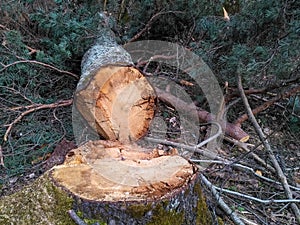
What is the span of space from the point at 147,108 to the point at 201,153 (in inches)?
22.3

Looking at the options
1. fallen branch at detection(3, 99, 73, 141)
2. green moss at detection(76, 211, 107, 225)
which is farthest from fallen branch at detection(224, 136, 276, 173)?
fallen branch at detection(3, 99, 73, 141)

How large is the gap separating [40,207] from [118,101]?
972 mm

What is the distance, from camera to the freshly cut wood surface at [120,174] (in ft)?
4.85

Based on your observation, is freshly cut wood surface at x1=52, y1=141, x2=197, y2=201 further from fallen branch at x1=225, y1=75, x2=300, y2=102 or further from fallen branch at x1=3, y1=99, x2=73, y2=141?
fallen branch at x1=225, y1=75, x2=300, y2=102

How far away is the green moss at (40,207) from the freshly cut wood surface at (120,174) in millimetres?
52

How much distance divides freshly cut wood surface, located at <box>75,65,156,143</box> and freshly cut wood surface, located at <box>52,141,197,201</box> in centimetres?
52

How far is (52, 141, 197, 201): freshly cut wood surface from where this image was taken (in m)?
1.48

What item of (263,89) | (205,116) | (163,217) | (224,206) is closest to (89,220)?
(163,217)

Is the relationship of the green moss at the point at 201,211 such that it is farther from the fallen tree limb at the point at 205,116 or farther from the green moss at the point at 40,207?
the fallen tree limb at the point at 205,116

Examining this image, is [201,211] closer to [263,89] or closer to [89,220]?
[89,220]

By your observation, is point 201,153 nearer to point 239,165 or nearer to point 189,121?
point 239,165

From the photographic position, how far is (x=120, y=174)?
158 cm

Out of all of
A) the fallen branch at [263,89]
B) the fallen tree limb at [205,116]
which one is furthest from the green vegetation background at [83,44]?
the fallen tree limb at [205,116]

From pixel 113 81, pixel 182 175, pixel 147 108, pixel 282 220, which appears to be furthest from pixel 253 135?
pixel 182 175
